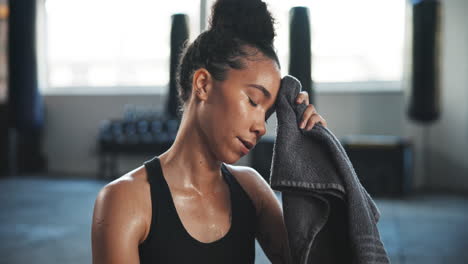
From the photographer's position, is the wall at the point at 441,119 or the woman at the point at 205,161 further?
the wall at the point at 441,119

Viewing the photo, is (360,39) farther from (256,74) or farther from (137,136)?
(256,74)

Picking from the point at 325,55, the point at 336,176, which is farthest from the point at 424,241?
the point at 325,55

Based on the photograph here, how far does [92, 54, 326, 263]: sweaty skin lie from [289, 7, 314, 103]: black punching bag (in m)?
0.65

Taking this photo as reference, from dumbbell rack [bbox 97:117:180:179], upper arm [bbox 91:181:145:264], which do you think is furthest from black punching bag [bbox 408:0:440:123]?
upper arm [bbox 91:181:145:264]

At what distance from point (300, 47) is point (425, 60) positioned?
255 cm

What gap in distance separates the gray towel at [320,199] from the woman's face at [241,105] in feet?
0.20

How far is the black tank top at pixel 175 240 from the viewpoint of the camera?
88cm

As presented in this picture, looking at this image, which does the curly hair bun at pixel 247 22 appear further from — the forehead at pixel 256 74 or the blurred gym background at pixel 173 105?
the blurred gym background at pixel 173 105

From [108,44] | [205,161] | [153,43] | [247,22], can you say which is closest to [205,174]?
[205,161]

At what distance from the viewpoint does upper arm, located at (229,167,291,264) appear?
1.07 m

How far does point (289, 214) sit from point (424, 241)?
2.40 meters

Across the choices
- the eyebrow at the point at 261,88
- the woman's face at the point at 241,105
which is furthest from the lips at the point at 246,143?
the eyebrow at the point at 261,88

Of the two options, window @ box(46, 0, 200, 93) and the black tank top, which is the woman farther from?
window @ box(46, 0, 200, 93)

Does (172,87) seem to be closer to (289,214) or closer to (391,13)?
(289,214)
